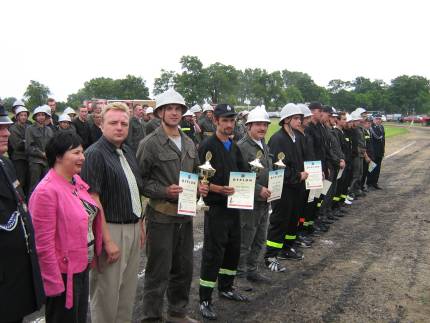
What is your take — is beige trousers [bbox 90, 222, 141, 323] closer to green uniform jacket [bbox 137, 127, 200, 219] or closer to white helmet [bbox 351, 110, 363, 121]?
green uniform jacket [bbox 137, 127, 200, 219]

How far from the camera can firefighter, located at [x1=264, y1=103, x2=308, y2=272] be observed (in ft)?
20.6

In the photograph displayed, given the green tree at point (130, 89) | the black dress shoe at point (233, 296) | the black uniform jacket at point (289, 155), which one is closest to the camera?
the black dress shoe at point (233, 296)

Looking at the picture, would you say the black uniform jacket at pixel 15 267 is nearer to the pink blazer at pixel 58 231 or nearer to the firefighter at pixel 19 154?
the pink blazer at pixel 58 231

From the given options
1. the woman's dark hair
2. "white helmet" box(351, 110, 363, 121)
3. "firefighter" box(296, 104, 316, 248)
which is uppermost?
"white helmet" box(351, 110, 363, 121)

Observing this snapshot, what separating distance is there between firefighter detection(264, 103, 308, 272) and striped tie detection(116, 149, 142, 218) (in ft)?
9.27

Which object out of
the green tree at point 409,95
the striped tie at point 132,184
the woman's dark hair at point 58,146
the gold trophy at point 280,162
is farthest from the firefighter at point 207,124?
the green tree at point 409,95

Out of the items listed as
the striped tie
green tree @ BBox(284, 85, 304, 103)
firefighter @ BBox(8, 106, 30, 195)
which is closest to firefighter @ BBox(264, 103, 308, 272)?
the striped tie

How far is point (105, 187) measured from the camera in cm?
361

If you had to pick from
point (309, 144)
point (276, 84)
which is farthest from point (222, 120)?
point (276, 84)

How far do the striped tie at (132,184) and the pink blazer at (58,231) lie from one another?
21.5 inches

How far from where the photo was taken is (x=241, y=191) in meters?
4.80

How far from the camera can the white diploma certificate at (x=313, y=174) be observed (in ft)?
22.0

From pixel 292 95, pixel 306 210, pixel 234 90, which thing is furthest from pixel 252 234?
pixel 292 95

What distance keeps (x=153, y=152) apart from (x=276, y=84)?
124275 mm
